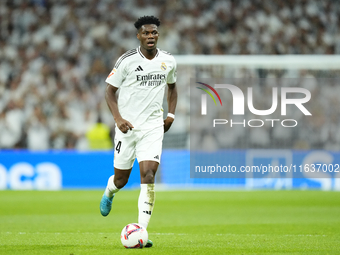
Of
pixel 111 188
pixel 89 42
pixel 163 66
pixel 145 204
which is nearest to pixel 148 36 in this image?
pixel 163 66

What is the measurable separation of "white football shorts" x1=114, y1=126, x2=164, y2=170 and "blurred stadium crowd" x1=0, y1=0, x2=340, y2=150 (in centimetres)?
1266

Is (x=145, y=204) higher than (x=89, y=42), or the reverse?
(x=89, y=42)

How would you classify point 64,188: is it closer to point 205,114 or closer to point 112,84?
point 205,114

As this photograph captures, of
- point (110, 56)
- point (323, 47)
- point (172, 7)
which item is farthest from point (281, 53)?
point (110, 56)

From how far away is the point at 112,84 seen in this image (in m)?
6.90

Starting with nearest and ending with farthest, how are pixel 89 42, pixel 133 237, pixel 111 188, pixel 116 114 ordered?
pixel 133 237, pixel 116 114, pixel 111 188, pixel 89 42

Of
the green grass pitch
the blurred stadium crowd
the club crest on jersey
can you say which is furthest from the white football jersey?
the blurred stadium crowd

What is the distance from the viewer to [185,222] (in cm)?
967

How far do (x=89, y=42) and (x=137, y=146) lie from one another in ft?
51.2

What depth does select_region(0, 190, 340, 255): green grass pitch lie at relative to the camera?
20.9 ft

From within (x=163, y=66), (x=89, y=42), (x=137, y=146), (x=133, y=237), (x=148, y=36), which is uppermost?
(x=89, y=42)

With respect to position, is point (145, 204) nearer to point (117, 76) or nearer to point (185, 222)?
point (117, 76)

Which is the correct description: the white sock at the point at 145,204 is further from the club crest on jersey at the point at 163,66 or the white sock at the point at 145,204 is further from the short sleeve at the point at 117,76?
the club crest on jersey at the point at 163,66

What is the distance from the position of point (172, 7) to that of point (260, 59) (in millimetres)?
7231
